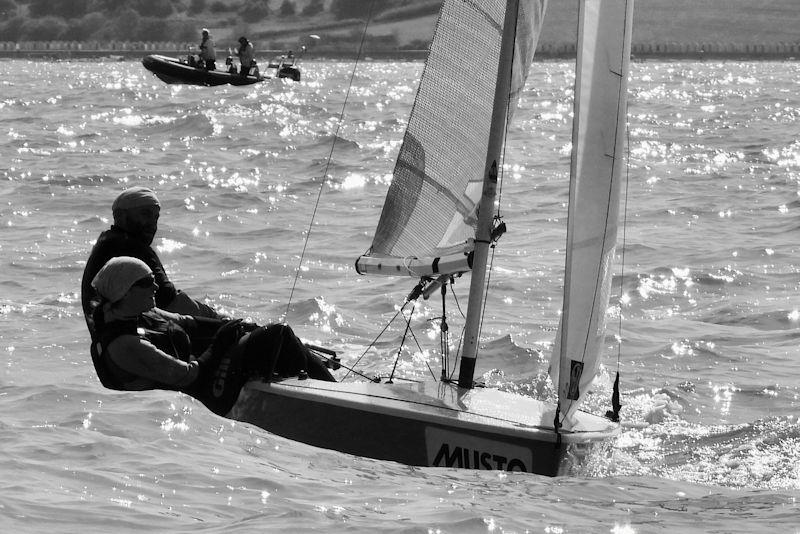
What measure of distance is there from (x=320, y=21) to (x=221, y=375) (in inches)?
4898

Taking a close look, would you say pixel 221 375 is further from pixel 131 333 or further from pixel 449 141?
pixel 449 141

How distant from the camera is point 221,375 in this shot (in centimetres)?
594

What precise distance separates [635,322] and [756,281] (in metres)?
1.83

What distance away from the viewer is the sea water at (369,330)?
16.3 feet

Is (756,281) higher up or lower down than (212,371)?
higher up

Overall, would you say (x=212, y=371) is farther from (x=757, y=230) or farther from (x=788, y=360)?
(x=757, y=230)

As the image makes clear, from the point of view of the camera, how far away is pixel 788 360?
28.5 feet

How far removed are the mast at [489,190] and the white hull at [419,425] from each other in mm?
290

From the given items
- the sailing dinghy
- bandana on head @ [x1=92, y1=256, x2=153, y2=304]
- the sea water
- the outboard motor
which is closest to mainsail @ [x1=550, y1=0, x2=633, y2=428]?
the sailing dinghy

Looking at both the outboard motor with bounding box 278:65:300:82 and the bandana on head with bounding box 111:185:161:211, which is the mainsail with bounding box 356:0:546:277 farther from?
the outboard motor with bounding box 278:65:300:82

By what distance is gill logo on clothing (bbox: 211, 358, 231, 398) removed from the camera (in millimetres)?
5934

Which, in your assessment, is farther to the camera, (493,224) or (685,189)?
(685,189)

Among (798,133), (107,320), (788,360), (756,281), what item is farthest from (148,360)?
(798,133)

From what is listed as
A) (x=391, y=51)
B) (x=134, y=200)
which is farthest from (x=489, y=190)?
(x=391, y=51)
